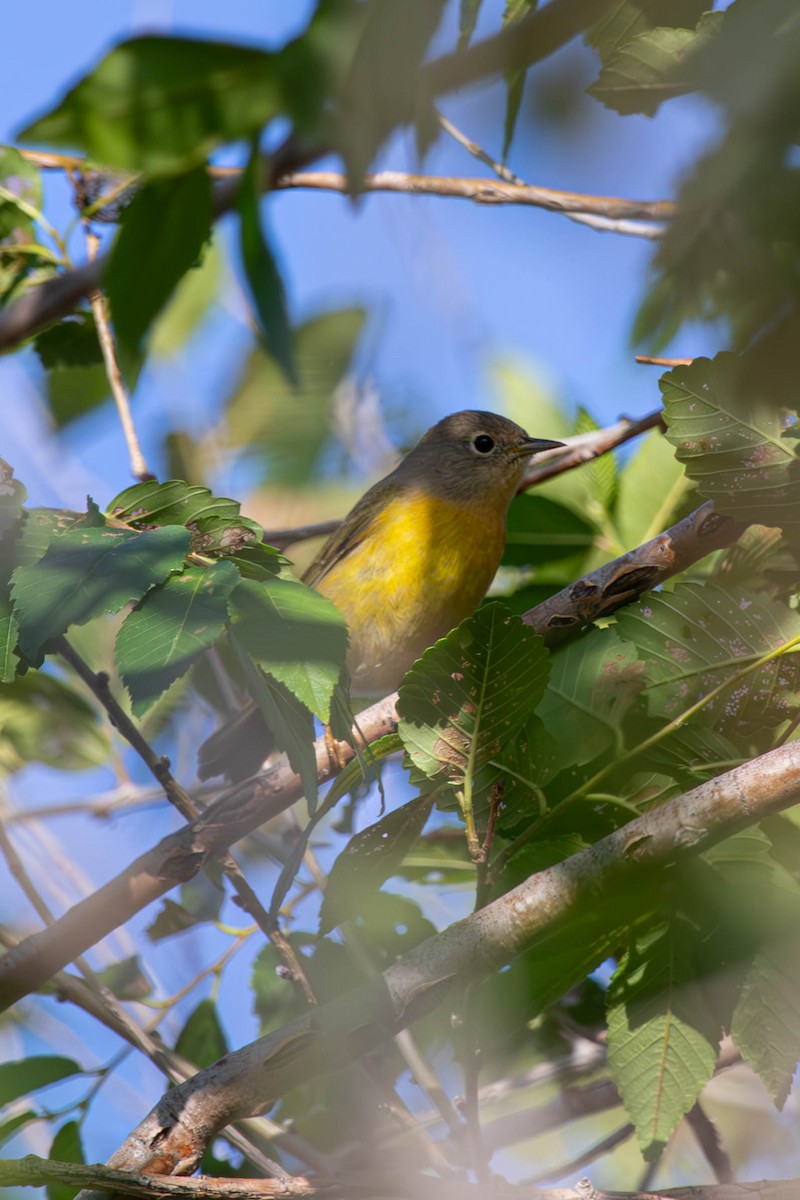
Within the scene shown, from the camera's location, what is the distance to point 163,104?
101 cm

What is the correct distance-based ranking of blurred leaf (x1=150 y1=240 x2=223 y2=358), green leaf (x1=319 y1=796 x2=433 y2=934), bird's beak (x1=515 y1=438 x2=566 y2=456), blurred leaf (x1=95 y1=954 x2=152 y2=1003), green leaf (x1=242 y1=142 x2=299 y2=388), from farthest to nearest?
bird's beak (x1=515 y1=438 x2=566 y2=456), blurred leaf (x1=95 y1=954 x2=152 y2=1003), blurred leaf (x1=150 y1=240 x2=223 y2=358), green leaf (x1=319 y1=796 x2=433 y2=934), green leaf (x1=242 y1=142 x2=299 y2=388)

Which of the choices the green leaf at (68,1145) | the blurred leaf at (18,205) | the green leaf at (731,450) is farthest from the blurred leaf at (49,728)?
the green leaf at (731,450)

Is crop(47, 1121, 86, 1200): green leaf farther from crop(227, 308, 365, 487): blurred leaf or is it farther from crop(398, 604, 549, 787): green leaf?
crop(227, 308, 365, 487): blurred leaf

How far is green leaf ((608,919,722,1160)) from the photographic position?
2.10 metres

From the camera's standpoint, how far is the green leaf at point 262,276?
0.90 metres

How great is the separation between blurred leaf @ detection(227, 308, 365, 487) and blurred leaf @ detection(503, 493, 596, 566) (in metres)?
1.83

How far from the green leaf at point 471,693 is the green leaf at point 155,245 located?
114 centimetres

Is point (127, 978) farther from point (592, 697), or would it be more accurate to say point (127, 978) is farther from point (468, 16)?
point (468, 16)

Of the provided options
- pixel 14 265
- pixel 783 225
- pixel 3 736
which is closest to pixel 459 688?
pixel 783 225

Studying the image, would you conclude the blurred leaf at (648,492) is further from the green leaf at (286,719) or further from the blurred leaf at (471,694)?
the green leaf at (286,719)

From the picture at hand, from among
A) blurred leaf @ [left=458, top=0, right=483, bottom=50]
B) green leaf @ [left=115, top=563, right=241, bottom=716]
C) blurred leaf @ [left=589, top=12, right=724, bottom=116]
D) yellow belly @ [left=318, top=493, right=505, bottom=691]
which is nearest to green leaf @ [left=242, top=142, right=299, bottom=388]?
blurred leaf @ [left=458, top=0, right=483, bottom=50]

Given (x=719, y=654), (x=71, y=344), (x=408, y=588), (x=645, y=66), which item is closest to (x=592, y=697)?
(x=719, y=654)

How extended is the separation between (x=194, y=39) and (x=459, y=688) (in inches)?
56.2

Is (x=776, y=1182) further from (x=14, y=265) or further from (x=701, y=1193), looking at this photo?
(x=14, y=265)
